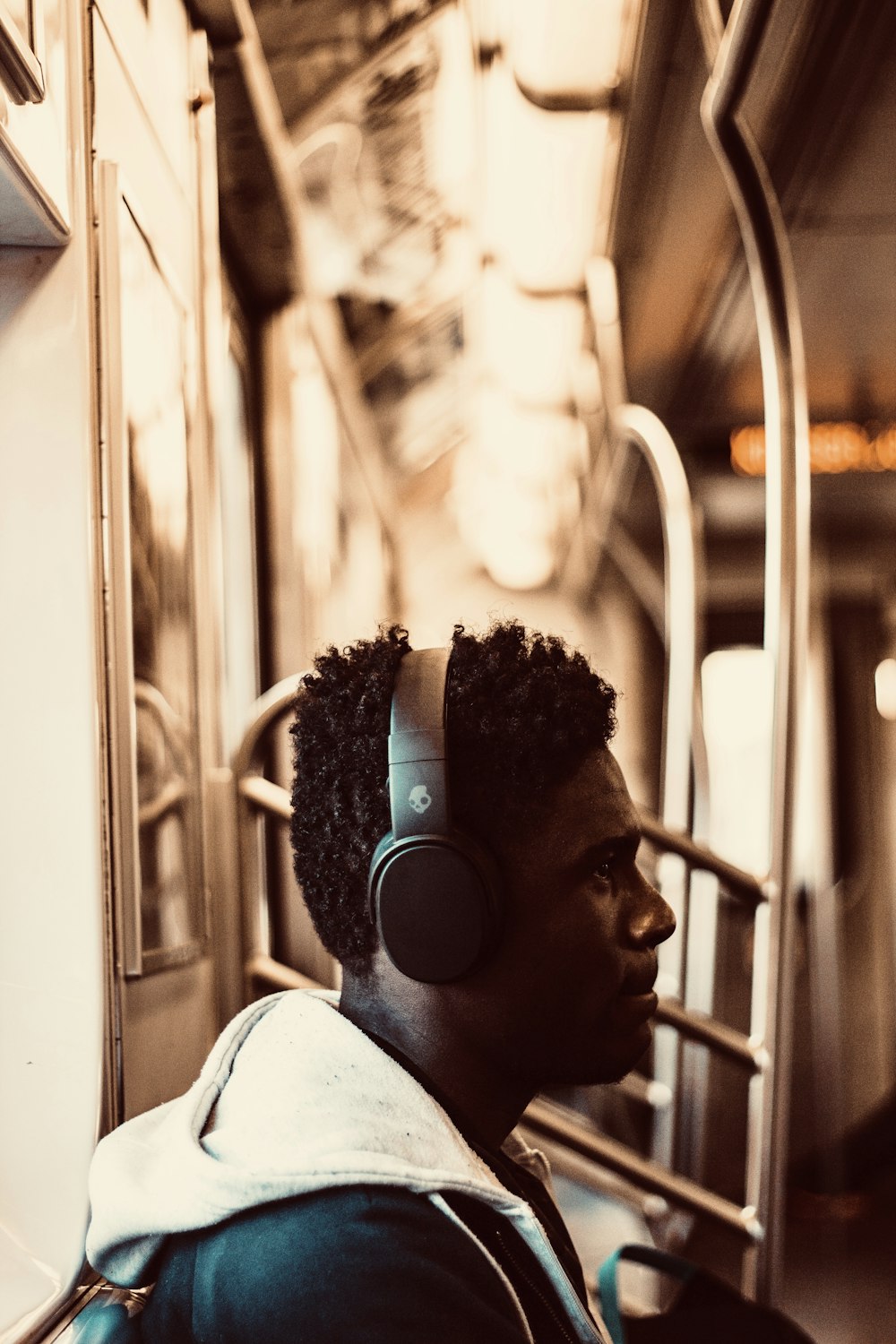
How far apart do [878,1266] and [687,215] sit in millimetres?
3617

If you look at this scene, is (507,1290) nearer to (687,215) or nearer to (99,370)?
(99,370)

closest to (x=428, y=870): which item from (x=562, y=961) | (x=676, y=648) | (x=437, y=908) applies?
(x=437, y=908)

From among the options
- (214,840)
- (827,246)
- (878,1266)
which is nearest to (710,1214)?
(214,840)

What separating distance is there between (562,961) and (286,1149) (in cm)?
27

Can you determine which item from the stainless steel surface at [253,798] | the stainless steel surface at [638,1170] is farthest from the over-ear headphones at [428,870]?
the stainless steel surface at [638,1170]

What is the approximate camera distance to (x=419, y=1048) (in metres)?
0.97

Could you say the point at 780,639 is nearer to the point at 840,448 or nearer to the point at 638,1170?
the point at 638,1170

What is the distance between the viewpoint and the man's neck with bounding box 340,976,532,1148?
3.17ft

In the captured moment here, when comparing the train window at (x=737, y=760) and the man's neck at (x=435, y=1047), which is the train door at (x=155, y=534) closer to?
the man's neck at (x=435, y=1047)

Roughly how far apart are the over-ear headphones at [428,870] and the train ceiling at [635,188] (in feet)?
3.45

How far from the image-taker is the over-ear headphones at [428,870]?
35.6 inches

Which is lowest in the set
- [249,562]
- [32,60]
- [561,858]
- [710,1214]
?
[710,1214]

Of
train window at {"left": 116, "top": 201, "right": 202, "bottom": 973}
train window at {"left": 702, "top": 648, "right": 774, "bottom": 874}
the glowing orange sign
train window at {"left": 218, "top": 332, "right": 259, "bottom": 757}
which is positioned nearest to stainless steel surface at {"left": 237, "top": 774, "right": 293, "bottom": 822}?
train window at {"left": 116, "top": 201, "right": 202, "bottom": 973}

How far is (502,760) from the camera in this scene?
0.96 metres
